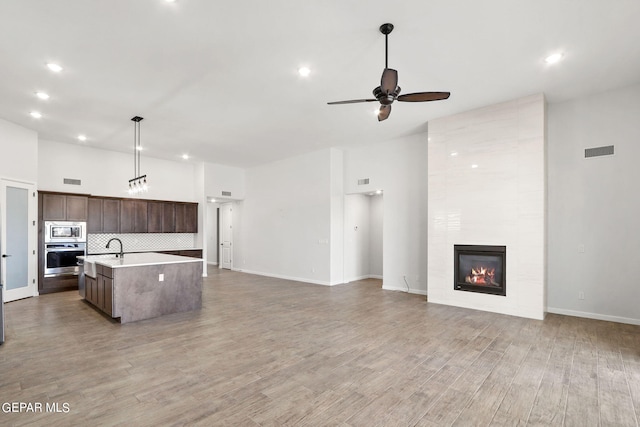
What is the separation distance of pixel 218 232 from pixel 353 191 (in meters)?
6.52

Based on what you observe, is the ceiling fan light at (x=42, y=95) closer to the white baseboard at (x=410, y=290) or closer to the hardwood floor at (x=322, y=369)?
the hardwood floor at (x=322, y=369)

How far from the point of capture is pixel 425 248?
265 inches

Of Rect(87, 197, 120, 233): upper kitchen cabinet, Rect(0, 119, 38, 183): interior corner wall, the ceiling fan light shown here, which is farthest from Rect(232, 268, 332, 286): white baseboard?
the ceiling fan light

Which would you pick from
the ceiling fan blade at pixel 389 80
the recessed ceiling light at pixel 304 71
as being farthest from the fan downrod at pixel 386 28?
the recessed ceiling light at pixel 304 71

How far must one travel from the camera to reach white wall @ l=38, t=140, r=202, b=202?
741cm

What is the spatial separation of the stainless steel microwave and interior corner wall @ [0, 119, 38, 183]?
1049 millimetres

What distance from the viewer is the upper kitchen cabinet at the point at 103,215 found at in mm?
7730

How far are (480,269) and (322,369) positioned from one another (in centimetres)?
363

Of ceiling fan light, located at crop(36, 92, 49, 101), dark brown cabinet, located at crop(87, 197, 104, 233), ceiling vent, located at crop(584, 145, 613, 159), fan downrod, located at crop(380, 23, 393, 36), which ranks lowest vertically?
dark brown cabinet, located at crop(87, 197, 104, 233)

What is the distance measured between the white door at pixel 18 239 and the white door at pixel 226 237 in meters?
5.41

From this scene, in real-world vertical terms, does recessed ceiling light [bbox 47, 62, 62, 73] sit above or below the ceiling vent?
above

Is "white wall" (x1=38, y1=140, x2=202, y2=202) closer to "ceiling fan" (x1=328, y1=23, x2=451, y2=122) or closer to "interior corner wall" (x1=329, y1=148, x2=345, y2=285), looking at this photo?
"interior corner wall" (x1=329, y1=148, x2=345, y2=285)

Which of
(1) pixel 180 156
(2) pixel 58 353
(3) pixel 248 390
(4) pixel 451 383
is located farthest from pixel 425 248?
(1) pixel 180 156

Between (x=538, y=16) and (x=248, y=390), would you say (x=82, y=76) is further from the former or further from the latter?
(x=538, y=16)
